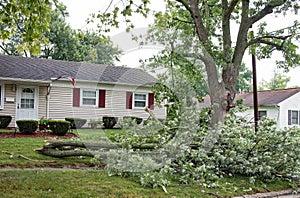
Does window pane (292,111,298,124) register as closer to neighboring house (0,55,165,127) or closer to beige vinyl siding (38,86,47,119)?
neighboring house (0,55,165,127)

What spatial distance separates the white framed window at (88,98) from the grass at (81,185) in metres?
9.03

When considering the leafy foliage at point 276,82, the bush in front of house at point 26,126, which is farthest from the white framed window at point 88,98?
the leafy foliage at point 276,82

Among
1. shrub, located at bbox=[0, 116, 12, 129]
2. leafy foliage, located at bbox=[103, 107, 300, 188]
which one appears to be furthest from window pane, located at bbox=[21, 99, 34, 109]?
leafy foliage, located at bbox=[103, 107, 300, 188]

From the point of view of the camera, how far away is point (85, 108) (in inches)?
613

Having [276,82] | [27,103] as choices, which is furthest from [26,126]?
[276,82]

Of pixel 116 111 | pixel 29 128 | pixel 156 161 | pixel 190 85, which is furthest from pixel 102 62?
pixel 156 161

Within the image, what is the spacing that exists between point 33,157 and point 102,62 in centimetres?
1200

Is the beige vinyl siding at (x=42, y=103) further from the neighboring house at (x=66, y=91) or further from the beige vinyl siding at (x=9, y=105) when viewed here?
the beige vinyl siding at (x=9, y=105)

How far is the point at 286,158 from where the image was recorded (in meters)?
6.12

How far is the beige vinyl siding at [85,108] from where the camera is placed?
15094 millimetres

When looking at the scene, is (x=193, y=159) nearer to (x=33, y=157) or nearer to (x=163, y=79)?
(x=163, y=79)

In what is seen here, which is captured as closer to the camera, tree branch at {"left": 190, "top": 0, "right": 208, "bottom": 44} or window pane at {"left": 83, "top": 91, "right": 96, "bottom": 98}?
tree branch at {"left": 190, "top": 0, "right": 208, "bottom": 44}

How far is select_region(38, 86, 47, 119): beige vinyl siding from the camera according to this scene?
581 inches

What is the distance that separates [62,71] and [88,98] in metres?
2.28
